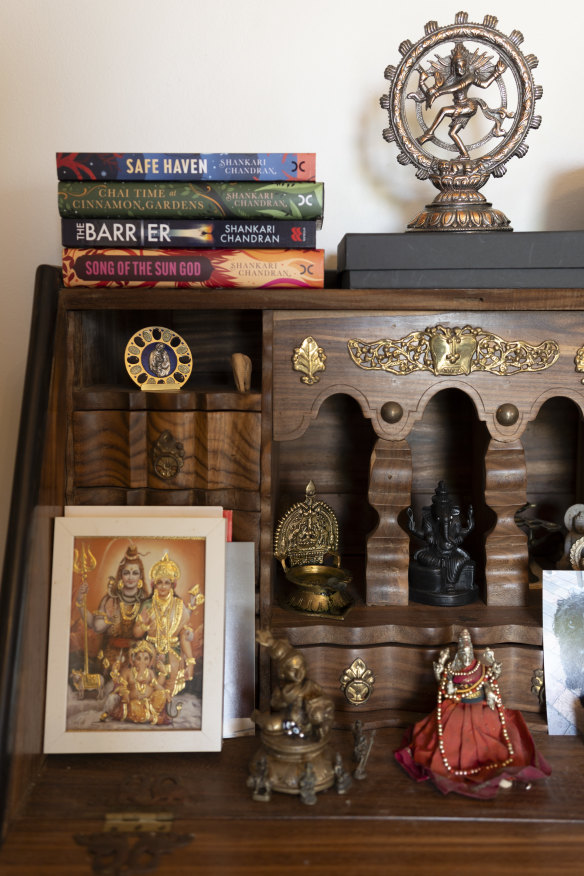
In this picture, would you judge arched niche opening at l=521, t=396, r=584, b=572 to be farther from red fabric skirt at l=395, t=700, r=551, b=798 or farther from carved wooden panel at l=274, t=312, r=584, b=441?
red fabric skirt at l=395, t=700, r=551, b=798

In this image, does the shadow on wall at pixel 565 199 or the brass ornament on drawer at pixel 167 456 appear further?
the shadow on wall at pixel 565 199

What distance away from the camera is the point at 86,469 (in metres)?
1.19

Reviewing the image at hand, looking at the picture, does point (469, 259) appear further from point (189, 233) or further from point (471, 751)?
point (471, 751)

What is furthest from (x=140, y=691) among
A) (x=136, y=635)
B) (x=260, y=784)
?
(x=260, y=784)

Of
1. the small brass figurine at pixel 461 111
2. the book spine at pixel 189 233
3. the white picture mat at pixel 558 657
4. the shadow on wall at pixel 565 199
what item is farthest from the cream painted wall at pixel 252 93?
the white picture mat at pixel 558 657

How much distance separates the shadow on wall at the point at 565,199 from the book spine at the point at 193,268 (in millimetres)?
565

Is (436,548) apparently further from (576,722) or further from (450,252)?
(450,252)

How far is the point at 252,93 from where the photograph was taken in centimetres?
147

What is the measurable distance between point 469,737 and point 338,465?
Answer: 1.91 feet

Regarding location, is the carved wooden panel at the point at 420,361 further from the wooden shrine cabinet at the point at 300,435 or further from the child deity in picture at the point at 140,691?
the child deity in picture at the point at 140,691

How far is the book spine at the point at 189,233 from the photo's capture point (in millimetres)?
1156

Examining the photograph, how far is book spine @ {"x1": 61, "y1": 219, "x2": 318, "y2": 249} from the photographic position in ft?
3.79

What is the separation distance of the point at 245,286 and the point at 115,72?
590mm

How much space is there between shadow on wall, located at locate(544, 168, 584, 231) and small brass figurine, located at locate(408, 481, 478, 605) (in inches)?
22.3
